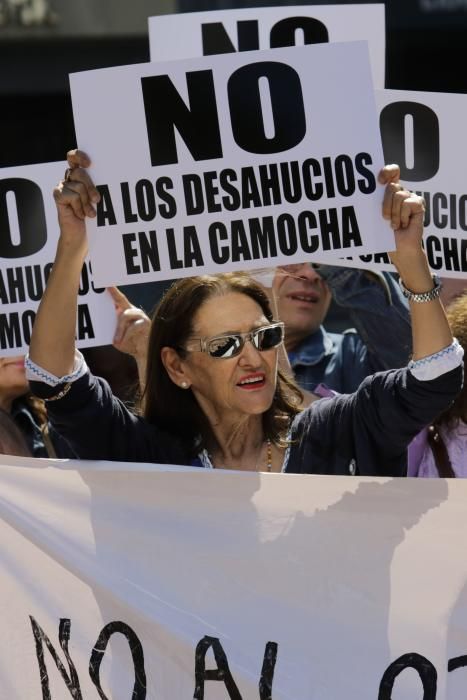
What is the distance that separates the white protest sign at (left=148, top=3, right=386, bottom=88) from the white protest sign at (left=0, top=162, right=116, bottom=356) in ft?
1.81

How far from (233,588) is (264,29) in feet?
6.06

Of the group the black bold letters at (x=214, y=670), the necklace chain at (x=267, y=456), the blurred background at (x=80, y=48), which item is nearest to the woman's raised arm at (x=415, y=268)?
the necklace chain at (x=267, y=456)

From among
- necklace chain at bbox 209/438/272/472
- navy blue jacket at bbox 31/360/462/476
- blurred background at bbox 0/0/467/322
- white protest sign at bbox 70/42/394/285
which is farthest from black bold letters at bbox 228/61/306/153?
blurred background at bbox 0/0/467/322

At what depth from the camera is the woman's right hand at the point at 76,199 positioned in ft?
10.2

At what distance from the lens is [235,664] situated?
301 centimetres

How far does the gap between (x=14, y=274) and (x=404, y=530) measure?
1.39 metres

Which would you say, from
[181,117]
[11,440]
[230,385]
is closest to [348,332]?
[11,440]

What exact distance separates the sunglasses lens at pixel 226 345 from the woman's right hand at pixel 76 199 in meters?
0.36

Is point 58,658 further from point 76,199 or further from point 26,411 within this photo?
point 26,411

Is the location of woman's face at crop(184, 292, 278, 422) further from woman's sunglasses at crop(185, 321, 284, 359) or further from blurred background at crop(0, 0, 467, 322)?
blurred background at crop(0, 0, 467, 322)

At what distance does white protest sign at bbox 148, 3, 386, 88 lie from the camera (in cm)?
419

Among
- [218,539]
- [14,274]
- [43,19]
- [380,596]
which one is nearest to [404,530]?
[380,596]

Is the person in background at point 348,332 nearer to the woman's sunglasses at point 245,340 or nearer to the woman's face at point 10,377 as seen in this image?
the woman's face at point 10,377

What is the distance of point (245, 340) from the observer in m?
3.20
